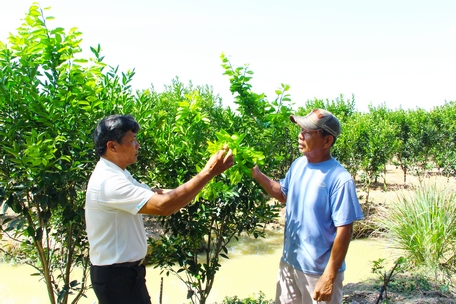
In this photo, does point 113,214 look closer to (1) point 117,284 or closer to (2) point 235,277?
(1) point 117,284

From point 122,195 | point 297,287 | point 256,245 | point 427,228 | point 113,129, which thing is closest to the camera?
point 122,195

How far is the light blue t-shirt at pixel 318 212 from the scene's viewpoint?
8.35ft

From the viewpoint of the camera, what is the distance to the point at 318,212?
8.68ft

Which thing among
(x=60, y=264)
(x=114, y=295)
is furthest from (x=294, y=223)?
(x=60, y=264)

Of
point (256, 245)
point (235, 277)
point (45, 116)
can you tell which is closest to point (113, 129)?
point (45, 116)

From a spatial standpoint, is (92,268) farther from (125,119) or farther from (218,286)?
(218,286)

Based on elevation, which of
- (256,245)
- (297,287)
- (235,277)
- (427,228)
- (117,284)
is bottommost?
(235,277)

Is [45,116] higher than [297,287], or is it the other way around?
[45,116]

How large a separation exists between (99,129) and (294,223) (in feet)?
4.76

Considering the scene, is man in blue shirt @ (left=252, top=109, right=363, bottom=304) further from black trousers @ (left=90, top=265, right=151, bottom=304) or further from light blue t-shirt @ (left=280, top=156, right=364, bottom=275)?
black trousers @ (left=90, top=265, right=151, bottom=304)

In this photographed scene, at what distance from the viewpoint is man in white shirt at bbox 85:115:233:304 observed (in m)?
2.16

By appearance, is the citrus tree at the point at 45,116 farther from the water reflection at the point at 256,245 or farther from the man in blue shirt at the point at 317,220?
the water reflection at the point at 256,245

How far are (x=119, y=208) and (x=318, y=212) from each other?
128 cm

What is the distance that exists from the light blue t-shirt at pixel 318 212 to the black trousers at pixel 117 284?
108cm
